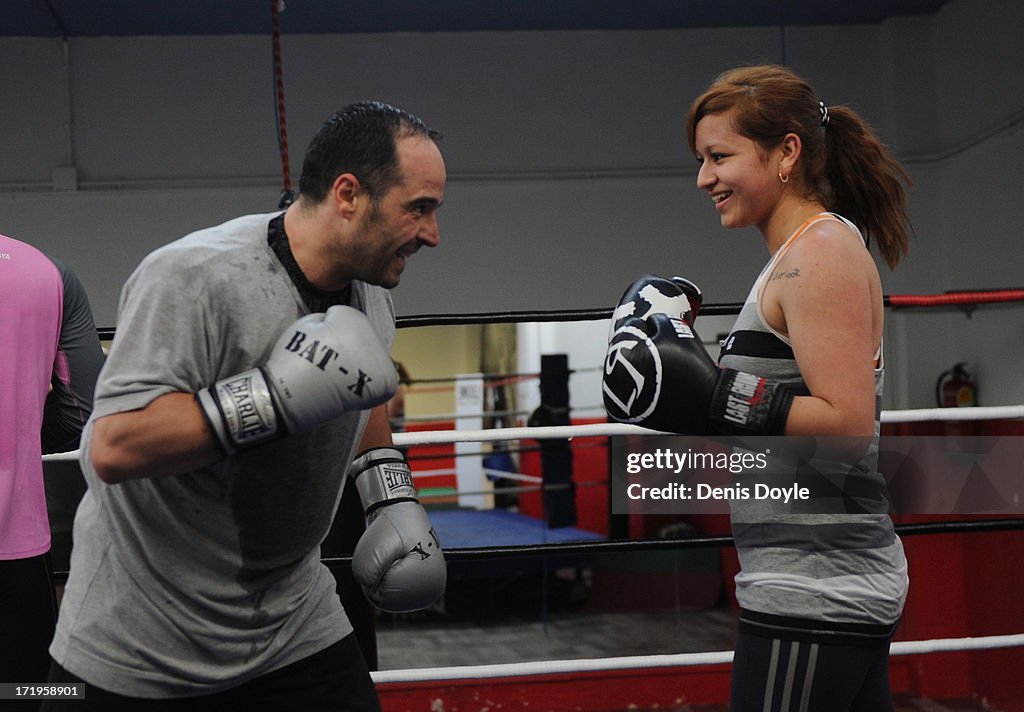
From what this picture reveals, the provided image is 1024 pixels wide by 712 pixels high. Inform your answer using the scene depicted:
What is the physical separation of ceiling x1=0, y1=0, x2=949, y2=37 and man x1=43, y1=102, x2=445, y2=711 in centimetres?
438

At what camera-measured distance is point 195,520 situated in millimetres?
1066

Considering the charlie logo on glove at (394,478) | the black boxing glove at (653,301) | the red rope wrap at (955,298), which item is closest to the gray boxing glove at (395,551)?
the charlie logo on glove at (394,478)

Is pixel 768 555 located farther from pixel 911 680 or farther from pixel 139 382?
pixel 911 680

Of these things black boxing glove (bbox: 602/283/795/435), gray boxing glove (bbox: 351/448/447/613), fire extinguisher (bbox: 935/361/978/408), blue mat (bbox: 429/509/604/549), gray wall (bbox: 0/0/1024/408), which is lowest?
blue mat (bbox: 429/509/604/549)

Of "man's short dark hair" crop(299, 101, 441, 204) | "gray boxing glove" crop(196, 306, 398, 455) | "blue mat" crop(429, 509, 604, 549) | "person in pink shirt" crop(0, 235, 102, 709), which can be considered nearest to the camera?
"gray boxing glove" crop(196, 306, 398, 455)

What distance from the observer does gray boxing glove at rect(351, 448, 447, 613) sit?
4.04ft

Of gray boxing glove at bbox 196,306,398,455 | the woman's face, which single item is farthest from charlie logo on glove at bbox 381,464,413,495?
the woman's face

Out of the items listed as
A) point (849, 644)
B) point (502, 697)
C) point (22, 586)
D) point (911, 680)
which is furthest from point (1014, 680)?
point (22, 586)

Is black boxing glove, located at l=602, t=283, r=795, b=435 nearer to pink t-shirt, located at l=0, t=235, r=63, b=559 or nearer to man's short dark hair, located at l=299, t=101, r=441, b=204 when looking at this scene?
man's short dark hair, located at l=299, t=101, r=441, b=204

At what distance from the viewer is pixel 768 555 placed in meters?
1.10

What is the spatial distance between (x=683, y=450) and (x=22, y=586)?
6.13 ft

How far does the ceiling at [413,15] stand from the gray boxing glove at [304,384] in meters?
4.49

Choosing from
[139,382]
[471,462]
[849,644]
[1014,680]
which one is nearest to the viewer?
[139,382]

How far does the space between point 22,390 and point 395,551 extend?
2.24ft
